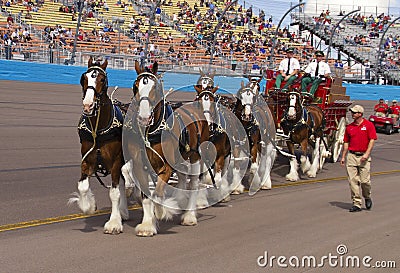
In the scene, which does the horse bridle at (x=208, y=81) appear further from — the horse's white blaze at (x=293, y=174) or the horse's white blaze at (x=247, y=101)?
the horse's white blaze at (x=293, y=174)

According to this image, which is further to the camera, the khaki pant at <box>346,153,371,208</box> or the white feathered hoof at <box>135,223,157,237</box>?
the khaki pant at <box>346,153,371,208</box>

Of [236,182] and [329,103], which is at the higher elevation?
[329,103]

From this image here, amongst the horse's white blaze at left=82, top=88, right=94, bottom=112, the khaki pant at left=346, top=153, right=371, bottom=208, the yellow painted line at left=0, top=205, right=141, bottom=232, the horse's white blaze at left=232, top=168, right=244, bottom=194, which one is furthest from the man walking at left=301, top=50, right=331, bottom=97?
the horse's white blaze at left=82, top=88, right=94, bottom=112

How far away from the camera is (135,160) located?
7.43m

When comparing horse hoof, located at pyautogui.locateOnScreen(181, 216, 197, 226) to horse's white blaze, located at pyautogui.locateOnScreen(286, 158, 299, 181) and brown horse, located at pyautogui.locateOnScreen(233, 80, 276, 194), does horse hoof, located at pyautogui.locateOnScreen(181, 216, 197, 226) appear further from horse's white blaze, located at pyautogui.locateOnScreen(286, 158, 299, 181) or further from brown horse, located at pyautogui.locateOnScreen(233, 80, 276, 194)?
horse's white blaze, located at pyautogui.locateOnScreen(286, 158, 299, 181)

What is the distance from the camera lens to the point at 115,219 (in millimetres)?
7395

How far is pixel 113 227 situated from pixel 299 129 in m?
7.10

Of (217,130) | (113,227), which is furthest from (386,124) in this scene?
(113,227)

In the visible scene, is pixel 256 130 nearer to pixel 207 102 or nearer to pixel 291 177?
pixel 291 177

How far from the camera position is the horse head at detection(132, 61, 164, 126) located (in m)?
6.96

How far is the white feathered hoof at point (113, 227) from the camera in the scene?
7.34m

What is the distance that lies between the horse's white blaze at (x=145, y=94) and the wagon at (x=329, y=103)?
7.07 meters

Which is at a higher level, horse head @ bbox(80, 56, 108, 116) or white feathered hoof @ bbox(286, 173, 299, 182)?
horse head @ bbox(80, 56, 108, 116)

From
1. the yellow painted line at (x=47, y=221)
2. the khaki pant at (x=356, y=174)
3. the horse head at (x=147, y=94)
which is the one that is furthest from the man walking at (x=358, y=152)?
the yellow painted line at (x=47, y=221)
